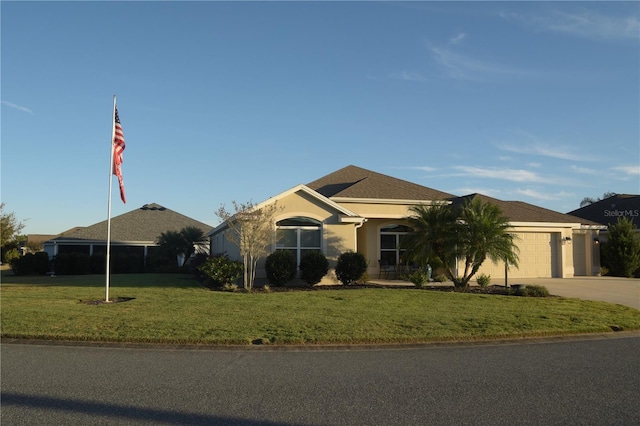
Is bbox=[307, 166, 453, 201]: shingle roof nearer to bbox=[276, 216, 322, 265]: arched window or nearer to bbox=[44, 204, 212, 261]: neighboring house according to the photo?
bbox=[276, 216, 322, 265]: arched window

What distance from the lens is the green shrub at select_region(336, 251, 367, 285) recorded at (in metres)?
21.0

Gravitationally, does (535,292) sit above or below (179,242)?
below

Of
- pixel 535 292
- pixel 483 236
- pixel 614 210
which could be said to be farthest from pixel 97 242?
pixel 614 210

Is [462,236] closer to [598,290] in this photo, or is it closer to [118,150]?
[598,290]

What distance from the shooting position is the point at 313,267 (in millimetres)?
20562

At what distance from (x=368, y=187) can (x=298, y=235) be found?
249 inches

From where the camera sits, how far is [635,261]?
28.3 metres

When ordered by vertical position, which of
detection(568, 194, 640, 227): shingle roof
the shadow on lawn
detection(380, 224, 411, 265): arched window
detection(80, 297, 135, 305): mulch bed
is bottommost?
detection(80, 297, 135, 305): mulch bed

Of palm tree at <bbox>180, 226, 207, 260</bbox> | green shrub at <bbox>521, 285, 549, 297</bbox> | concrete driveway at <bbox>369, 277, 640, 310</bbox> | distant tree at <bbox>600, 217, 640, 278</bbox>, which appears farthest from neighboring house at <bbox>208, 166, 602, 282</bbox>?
green shrub at <bbox>521, 285, 549, 297</bbox>

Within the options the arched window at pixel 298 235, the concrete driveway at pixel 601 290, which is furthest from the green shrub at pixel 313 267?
the concrete driveway at pixel 601 290

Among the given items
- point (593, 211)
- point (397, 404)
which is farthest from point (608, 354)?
point (593, 211)

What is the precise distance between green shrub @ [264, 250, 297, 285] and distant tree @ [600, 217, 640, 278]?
18966 mm

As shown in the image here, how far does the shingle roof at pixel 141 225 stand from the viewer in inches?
1513

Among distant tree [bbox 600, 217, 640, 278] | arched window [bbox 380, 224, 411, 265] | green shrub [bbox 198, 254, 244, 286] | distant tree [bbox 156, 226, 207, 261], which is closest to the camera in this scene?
green shrub [bbox 198, 254, 244, 286]
